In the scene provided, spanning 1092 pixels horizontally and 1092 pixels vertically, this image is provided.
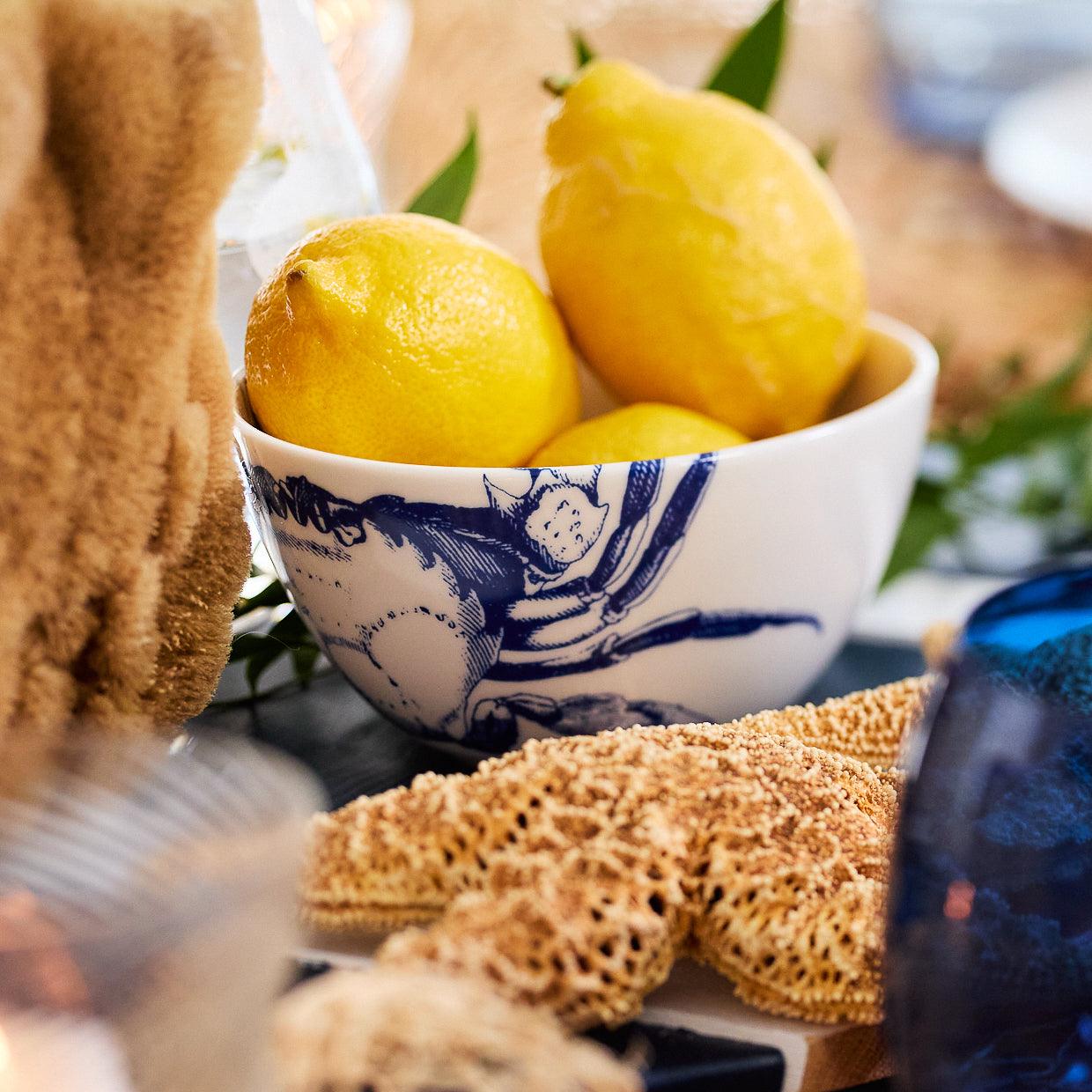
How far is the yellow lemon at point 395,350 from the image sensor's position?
25cm

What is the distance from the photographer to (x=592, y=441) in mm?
263

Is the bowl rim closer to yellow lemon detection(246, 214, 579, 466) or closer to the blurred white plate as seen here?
yellow lemon detection(246, 214, 579, 466)

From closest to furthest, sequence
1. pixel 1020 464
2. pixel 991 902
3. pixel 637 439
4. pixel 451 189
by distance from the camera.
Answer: pixel 991 902 < pixel 637 439 < pixel 451 189 < pixel 1020 464

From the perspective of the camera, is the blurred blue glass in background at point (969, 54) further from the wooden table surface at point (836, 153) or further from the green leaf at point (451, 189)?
the green leaf at point (451, 189)

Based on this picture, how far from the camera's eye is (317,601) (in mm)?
266

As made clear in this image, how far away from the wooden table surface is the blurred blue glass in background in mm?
32

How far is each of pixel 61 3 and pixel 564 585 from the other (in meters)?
0.14

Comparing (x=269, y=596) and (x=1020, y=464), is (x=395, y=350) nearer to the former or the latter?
(x=269, y=596)

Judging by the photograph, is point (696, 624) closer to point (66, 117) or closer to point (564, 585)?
point (564, 585)

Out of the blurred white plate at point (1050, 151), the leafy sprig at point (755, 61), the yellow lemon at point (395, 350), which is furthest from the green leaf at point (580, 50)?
the blurred white plate at point (1050, 151)

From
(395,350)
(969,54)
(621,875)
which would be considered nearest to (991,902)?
(621,875)

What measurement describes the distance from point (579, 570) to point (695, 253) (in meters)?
0.09

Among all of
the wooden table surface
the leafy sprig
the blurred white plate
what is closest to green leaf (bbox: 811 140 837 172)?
the leafy sprig

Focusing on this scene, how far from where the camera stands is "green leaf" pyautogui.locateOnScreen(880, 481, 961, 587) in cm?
47
